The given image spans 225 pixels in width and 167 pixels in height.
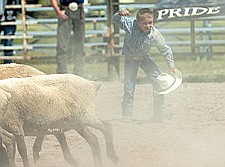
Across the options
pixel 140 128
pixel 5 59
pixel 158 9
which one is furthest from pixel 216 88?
Answer: pixel 5 59

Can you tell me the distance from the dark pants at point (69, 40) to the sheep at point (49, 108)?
222 inches

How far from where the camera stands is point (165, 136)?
8.15 metres

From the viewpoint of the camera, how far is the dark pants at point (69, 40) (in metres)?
12.4

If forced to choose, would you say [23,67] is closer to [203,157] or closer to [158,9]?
[203,157]

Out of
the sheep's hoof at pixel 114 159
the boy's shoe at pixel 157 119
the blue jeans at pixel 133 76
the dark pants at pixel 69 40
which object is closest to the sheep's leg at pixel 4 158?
the sheep's hoof at pixel 114 159

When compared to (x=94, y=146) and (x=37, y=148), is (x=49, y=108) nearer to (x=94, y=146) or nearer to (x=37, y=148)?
(x=94, y=146)

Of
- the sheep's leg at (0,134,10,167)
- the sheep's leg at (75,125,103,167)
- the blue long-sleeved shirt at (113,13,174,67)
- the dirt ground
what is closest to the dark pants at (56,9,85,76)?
the dirt ground

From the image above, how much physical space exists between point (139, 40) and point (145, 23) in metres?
0.30

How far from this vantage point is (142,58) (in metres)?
8.88

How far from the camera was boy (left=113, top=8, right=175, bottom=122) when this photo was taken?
8.54m

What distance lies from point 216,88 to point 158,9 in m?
2.30

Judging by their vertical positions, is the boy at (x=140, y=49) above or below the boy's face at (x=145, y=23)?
below

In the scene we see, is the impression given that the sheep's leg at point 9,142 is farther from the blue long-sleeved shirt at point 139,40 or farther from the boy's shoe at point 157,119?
the boy's shoe at point 157,119

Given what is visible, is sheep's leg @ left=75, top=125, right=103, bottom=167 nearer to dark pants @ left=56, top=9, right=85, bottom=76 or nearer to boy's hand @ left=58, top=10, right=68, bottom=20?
dark pants @ left=56, top=9, right=85, bottom=76
